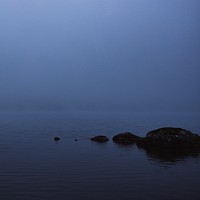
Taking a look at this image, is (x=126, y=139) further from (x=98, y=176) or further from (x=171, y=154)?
(x=98, y=176)

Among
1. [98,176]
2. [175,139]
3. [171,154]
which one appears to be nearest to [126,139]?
[175,139]

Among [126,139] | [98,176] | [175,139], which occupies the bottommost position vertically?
[98,176]

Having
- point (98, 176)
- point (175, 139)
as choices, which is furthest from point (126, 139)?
point (98, 176)

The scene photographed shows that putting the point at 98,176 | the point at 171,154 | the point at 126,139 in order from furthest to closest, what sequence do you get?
the point at 126,139 < the point at 171,154 < the point at 98,176

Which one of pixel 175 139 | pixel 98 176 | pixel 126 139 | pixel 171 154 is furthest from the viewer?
pixel 126 139

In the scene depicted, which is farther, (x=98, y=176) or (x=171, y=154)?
(x=171, y=154)

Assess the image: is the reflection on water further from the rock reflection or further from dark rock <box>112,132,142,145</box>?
dark rock <box>112,132,142,145</box>

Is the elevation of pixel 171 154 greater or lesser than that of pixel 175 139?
lesser

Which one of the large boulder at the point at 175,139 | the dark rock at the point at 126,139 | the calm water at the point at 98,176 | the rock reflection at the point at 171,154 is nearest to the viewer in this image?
the calm water at the point at 98,176

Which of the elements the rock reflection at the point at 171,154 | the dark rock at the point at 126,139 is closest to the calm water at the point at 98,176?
the rock reflection at the point at 171,154

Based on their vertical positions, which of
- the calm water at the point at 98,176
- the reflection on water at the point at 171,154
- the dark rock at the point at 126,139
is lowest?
the calm water at the point at 98,176

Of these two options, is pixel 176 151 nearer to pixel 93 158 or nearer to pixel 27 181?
pixel 93 158

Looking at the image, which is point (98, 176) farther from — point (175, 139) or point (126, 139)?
point (126, 139)

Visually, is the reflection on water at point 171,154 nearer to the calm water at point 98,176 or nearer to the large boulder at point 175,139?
the calm water at point 98,176
